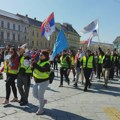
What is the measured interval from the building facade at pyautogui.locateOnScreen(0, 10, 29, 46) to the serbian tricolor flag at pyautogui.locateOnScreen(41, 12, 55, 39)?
63412 millimetres

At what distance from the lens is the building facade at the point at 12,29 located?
8131 centimetres

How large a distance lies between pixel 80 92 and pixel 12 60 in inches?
159

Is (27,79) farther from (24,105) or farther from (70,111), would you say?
(70,111)

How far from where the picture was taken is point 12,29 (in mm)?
86250

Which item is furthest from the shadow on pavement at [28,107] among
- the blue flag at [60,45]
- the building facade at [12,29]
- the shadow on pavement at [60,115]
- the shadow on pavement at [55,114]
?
the building facade at [12,29]

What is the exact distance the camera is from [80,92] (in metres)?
12.5

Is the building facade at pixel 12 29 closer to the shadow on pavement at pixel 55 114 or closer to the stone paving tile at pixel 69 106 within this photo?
the stone paving tile at pixel 69 106

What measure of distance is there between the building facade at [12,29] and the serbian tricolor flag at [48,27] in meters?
63.4

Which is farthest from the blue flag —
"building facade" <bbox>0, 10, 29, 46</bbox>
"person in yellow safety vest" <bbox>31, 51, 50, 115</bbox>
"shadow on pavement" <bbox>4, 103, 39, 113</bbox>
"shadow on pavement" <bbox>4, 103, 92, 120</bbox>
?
"building facade" <bbox>0, 10, 29, 46</bbox>

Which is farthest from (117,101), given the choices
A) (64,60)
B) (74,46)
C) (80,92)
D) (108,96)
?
(74,46)

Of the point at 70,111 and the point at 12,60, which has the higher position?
the point at 12,60

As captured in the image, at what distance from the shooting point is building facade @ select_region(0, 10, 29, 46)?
267ft

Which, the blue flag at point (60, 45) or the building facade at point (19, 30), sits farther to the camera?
the building facade at point (19, 30)

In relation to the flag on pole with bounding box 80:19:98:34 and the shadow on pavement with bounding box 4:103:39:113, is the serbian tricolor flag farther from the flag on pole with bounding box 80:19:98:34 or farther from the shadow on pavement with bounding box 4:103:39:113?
the shadow on pavement with bounding box 4:103:39:113
